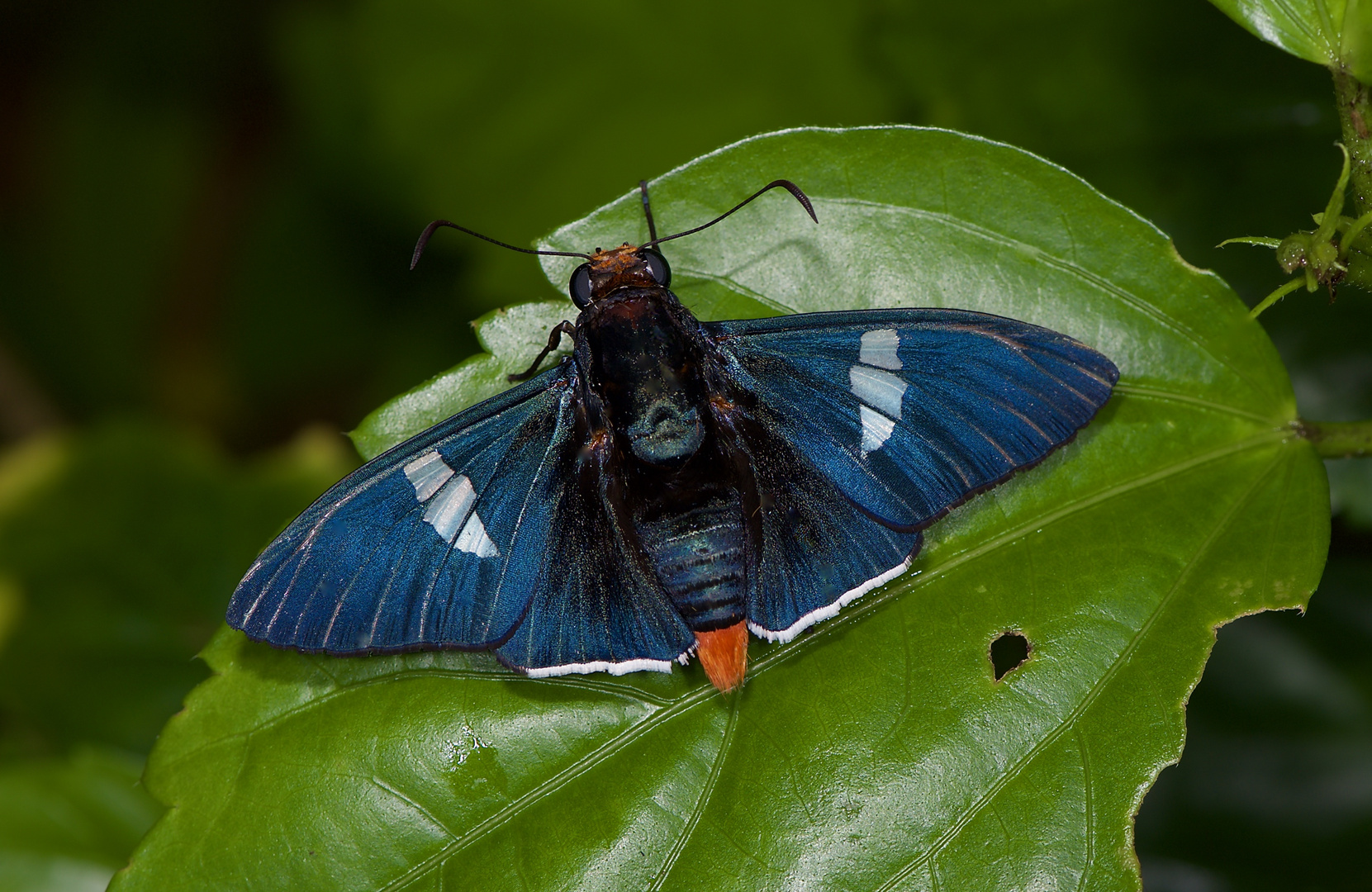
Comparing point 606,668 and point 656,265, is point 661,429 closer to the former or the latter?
point 656,265

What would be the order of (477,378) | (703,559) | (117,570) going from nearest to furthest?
(703,559), (477,378), (117,570)

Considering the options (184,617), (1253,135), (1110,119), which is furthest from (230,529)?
(1253,135)

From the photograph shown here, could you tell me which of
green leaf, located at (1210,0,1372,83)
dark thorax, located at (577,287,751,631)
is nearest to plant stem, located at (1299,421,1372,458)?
green leaf, located at (1210,0,1372,83)

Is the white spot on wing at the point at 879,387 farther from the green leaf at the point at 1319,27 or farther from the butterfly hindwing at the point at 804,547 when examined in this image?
→ the green leaf at the point at 1319,27

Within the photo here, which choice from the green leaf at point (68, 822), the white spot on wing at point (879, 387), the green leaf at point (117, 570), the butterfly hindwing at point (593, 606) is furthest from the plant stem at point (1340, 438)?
the green leaf at point (68, 822)

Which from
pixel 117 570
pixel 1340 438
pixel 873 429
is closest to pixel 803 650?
pixel 873 429

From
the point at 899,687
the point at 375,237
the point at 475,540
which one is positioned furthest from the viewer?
the point at 375,237

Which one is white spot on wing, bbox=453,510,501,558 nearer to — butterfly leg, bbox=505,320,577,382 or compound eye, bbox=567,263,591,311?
butterfly leg, bbox=505,320,577,382
